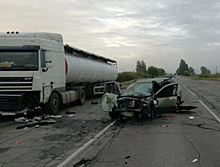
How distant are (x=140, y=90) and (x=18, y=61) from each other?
16.9ft

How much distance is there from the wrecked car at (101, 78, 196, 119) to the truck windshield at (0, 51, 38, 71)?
3.27m

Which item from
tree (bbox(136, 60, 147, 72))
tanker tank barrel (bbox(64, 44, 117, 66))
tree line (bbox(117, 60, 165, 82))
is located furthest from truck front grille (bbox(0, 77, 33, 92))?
tree (bbox(136, 60, 147, 72))

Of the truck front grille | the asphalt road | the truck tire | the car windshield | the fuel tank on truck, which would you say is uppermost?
the fuel tank on truck

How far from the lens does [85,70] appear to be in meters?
18.3

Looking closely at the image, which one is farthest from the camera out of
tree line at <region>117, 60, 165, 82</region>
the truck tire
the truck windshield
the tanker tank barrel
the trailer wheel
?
tree line at <region>117, 60, 165, 82</region>

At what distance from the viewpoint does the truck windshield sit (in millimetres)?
10867

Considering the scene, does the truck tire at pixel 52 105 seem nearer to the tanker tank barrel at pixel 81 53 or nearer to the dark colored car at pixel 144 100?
the dark colored car at pixel 144 100

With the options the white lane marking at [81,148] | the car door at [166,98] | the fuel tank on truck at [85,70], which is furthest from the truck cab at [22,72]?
the car door at [166,98]

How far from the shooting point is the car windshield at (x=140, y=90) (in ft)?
35.4

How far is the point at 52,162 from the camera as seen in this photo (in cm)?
556

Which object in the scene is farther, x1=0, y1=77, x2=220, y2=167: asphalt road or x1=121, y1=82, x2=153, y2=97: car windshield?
x1=121, y1=82, x2=153, y2=97: car windshield

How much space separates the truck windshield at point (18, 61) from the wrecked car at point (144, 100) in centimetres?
327

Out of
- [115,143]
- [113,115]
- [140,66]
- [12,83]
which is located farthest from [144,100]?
[140,66]

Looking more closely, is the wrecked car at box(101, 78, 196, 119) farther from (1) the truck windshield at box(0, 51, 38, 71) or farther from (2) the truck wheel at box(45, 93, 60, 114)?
(1) the truck windshield at box(0, 51, 38, 71)
